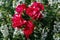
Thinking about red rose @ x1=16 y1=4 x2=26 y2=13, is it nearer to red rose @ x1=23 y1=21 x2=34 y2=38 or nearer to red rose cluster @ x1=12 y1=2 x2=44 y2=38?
red rose cluster @ x1=12 y1=2 x2=44 y2=38

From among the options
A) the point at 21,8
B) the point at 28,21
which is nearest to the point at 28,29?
the point at 28,21

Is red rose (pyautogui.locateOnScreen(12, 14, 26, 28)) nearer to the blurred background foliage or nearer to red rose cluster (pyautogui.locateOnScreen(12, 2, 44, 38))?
red rose cluster (pyautogui.locateOnScreen(12, 2, 44, 38))

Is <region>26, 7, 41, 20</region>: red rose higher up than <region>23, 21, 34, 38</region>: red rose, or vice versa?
<region>26, 7, 41, 20</region>: red rose

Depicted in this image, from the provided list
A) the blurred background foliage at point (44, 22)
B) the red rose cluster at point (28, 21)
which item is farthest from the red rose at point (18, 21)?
the blurred background foliage at point (44, 22)

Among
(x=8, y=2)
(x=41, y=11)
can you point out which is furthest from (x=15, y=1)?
(x=41, y=11)

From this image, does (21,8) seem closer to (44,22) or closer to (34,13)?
(34,13)

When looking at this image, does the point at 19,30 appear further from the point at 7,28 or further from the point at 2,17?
the point at 2,17

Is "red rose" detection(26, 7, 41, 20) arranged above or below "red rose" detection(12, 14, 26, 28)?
above

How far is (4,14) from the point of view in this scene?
1.92 metres

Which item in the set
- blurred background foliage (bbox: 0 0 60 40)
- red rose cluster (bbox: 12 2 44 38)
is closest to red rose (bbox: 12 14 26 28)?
red rose cluster (bbox: 12 2 44 38)

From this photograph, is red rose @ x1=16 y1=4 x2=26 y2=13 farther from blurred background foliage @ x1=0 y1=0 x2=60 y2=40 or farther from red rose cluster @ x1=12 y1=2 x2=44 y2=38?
blurred background foliage @ x1=0 y1=0 x2=60 y2=40

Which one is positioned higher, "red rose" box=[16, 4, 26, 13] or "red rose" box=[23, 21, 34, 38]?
"red rose" box=[16, 4, 26, 13]

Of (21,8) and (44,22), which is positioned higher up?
(21,8)

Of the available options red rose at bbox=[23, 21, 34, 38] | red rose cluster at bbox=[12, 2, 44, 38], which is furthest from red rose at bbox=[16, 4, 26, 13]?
red rose at bbox=[23, 21, 34, 38]
